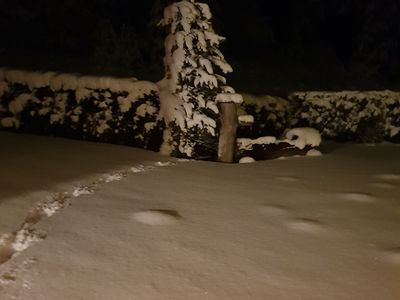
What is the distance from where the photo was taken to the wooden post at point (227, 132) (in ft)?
25.0

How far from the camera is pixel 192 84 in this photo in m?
7.66

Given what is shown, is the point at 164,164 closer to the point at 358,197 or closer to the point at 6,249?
the point at 358,197

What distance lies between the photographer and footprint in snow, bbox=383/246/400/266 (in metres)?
3.82

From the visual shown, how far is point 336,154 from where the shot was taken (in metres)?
9.22

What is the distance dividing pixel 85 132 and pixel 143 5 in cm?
1300

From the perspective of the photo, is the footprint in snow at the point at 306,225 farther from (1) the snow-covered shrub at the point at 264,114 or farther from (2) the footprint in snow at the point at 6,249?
(1) the snow-covered shrub at the point at 264,114

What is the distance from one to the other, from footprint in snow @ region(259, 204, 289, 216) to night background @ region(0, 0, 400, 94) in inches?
454

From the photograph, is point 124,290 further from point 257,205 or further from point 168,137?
point 168,137

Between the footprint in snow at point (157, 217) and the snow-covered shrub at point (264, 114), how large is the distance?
424cm

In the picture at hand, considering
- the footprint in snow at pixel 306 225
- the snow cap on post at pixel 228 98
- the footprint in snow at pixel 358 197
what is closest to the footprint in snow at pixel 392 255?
the footprint in snow at pixel 306 225

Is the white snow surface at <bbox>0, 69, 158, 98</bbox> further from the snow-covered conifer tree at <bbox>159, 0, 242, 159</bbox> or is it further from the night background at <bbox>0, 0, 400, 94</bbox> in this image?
the night background at <bbox>0, 0, 400, 94</bbox>

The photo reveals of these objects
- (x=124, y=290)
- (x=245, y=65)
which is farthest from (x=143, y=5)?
(x=124, y=290)

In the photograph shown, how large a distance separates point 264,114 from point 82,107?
346cm

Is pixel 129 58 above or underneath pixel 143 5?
underneath
